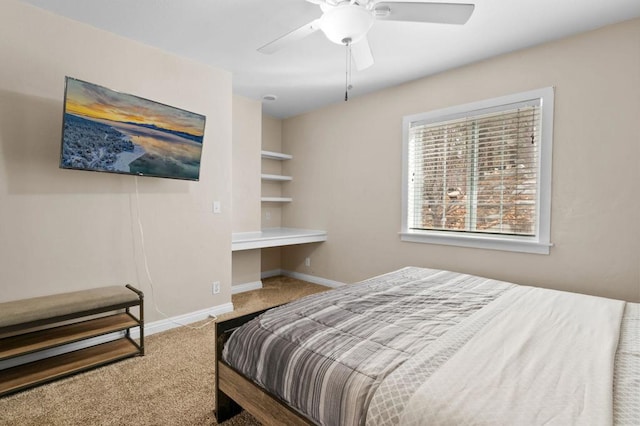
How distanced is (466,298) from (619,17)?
232 centimetres

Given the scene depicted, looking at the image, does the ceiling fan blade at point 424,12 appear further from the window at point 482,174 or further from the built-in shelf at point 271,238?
the built-in shelf at point 271,238

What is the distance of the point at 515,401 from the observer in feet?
3.03

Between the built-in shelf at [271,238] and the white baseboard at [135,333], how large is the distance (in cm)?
65

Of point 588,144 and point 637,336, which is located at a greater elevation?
point 588,144

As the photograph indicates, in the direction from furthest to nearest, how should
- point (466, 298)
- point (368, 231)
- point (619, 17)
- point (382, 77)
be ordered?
point (368, 231)
point (382, 77)
point (619, 17)
point (466, 298)

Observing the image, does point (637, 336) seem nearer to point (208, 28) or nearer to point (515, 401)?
point (515, 401)

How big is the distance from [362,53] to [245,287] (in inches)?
124

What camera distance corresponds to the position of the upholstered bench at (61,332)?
1.90 metres

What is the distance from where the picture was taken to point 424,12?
171 cm

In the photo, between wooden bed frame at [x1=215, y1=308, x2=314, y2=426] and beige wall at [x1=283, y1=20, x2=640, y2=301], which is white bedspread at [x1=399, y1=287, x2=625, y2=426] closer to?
wooden bed frame at [x1=215, y1=308, x2=314, y2=426]

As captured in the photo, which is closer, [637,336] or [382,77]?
[637,336]

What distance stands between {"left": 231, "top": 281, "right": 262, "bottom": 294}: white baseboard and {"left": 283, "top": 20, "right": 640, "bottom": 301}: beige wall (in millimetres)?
1215

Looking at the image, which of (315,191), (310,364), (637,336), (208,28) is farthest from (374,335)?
(315,191)

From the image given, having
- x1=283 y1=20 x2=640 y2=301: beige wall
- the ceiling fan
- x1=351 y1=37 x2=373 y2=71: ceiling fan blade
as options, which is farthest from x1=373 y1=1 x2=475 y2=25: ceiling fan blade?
x1=283 y1=20 x2=640 y2=301: beige wall
